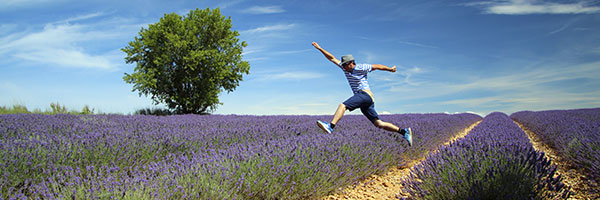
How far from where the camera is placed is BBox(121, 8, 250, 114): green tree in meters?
16.4

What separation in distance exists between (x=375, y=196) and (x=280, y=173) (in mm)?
1140

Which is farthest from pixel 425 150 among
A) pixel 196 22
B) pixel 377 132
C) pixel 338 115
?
pixel 196 22

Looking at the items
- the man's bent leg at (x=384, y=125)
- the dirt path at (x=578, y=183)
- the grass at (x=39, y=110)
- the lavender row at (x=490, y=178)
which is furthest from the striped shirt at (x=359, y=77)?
the grass at (x=39, y=110)

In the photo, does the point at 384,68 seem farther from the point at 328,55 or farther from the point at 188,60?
the point at 188,60

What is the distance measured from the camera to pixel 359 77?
4.37m

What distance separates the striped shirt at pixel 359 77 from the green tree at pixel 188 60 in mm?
12662

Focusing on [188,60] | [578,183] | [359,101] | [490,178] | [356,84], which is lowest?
[578,183]

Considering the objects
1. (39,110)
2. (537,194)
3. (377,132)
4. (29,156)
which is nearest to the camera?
(537,194)

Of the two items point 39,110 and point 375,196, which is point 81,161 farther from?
point 39,110

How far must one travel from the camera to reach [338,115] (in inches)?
172

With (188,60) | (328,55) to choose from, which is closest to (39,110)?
(188,60)

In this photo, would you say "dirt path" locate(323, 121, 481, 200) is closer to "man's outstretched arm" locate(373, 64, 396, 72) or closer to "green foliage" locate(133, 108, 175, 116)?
"man's outstretched arm" locate(373, 64, 396, 72)

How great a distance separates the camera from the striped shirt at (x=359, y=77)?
14.1ft

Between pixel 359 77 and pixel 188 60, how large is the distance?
1337 centimetres
